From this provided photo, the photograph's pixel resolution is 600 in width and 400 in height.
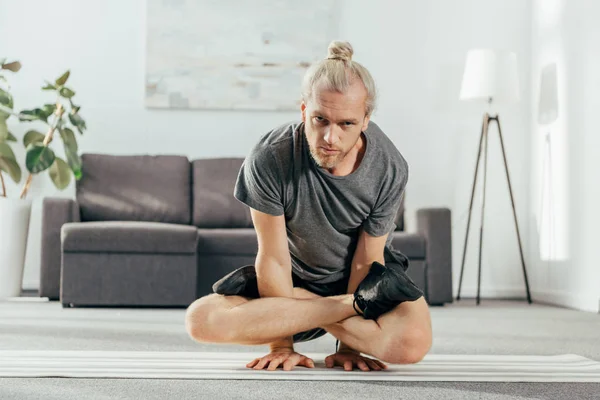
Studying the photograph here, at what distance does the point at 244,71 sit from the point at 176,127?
1.92ft

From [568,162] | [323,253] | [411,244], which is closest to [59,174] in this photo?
[411,244]

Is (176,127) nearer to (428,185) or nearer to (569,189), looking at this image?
(428,185)

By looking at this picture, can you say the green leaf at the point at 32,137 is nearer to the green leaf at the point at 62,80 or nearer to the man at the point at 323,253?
the green leaf at the point at 62,80

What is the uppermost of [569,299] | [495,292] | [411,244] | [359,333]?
[359,333]

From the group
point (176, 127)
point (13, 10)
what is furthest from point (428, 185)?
point (13, 10)

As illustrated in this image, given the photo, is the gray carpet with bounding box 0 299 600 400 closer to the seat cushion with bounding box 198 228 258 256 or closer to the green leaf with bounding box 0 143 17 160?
the seat cushion with bounding box 198 228 258 256

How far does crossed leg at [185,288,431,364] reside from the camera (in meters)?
2.14

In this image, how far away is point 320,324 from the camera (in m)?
2.20

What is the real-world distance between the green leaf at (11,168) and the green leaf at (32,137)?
0.65 feet

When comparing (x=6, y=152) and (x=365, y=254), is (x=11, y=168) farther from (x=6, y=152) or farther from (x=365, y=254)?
(x=365, y=254)

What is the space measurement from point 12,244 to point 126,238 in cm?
81

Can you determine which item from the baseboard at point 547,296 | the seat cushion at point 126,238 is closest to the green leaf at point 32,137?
the seat cushion at point 126,238

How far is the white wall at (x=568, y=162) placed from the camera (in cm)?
467

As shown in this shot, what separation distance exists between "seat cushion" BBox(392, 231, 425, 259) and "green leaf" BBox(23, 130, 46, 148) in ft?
7.39
